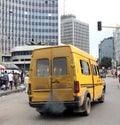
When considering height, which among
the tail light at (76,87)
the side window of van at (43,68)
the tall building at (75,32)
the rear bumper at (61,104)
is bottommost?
the rear bumper at (61,104)

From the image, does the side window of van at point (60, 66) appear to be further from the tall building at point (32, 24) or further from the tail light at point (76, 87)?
the tall building at point (32, 24)

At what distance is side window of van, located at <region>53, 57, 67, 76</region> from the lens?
13.7 metres

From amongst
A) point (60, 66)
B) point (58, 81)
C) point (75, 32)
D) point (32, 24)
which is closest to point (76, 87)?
point (58, 81)

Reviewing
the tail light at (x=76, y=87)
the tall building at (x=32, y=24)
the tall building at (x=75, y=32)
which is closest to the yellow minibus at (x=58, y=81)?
the tail light at (x=76, y=87)

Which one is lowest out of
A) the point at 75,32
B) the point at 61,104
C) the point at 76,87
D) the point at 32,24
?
the point at 61,104

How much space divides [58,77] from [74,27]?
14940 centimetres

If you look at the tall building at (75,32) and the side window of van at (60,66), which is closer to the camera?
the side window of van at (60,66)

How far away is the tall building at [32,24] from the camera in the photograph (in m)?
146

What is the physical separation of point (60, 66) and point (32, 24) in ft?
456

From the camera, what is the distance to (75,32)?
162250 mm

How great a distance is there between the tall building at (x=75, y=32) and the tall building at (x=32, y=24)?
1316 centimetres

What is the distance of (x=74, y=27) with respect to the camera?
162 m

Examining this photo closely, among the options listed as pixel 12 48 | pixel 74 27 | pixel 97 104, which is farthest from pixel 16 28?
pixel 97 104

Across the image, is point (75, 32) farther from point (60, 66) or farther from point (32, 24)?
point (60, 66)
